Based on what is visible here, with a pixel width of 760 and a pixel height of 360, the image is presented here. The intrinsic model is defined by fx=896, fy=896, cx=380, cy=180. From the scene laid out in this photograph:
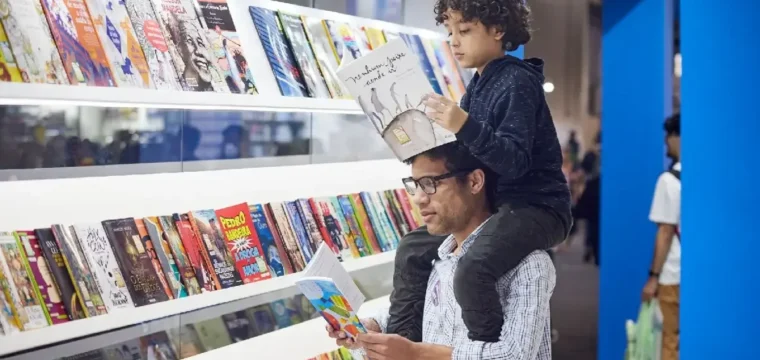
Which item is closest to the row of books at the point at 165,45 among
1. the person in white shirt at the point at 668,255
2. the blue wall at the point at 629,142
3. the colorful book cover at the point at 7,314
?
the colorful book cover at the point at 7,314

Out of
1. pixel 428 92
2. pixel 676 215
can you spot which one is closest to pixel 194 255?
pixel 428 92

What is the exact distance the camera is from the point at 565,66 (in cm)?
697

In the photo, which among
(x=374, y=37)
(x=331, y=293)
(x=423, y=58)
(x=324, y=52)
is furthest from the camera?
(x=423, y=58)

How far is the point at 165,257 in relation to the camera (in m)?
2.66

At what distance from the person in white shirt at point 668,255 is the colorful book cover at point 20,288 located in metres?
3.70

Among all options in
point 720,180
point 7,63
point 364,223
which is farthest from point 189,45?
point 720,180

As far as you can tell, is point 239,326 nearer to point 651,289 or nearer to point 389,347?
point 389,347

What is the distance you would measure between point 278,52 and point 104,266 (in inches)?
40.9

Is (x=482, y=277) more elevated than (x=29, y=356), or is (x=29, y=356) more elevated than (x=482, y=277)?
(x=482, y=277)

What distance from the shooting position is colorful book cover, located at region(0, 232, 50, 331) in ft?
7.32

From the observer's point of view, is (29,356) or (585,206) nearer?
(29,356)

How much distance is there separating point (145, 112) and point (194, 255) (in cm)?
60

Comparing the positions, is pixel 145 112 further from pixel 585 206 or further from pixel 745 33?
pixel 585 206

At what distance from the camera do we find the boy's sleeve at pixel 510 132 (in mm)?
2070
